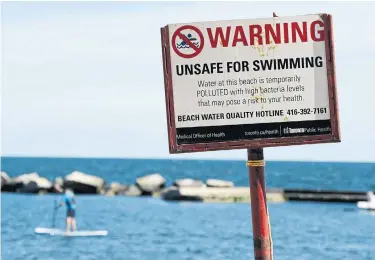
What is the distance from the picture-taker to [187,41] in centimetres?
784

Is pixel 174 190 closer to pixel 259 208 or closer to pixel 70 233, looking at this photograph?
pixel 70 233

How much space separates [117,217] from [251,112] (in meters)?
53.0

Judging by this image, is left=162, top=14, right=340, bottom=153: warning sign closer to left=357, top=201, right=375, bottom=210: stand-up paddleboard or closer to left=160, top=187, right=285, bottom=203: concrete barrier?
left=357, top=201, right=375, bottom=210: stand-up paddleboard

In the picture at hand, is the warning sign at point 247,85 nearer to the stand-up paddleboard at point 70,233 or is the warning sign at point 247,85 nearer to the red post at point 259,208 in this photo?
the red post at point 259,208

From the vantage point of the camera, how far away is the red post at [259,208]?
7.95 metres

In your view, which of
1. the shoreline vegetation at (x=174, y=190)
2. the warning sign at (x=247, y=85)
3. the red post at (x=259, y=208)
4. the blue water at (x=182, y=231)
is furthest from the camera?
the shoreline vegetation at (x=174, y=190)

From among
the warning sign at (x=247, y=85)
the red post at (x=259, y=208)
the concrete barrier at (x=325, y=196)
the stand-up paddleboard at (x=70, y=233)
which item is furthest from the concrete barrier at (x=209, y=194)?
the warning sign at (x=247, y=85)

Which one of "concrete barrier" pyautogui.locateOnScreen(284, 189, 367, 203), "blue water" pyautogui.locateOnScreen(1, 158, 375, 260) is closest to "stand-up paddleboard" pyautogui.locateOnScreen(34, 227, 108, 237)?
"blue water" pyautogui.locateOnScreen(1, 158, 375, 260)

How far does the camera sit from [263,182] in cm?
804

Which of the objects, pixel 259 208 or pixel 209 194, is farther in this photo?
pixel 209 194

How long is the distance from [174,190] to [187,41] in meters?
73.5

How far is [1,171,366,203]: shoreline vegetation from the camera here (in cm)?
7756

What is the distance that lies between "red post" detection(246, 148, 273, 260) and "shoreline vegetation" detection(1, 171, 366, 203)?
6785 cm

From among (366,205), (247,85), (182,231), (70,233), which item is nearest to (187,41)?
(247,85)
